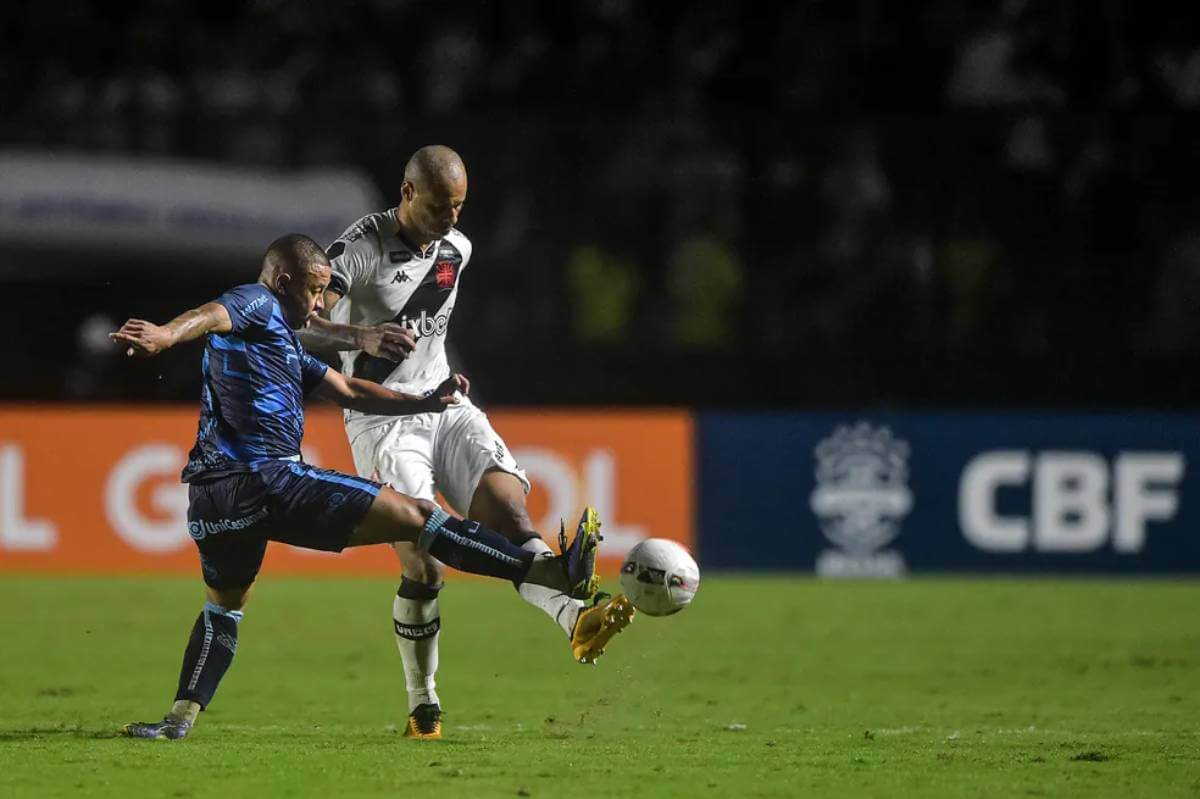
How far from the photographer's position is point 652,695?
9.24 metres

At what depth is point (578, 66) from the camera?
1750 cm

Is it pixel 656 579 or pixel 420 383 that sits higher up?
pixel 420 383

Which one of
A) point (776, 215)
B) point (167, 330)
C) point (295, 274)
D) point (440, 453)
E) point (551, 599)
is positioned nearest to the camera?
point (167, 330)

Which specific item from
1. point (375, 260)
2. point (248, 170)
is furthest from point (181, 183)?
point (375, 260)

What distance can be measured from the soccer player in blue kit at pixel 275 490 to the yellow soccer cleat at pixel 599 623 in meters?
0.08

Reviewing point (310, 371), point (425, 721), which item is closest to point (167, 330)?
point (310, 371)

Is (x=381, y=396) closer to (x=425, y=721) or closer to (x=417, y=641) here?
(x=417, y=641)

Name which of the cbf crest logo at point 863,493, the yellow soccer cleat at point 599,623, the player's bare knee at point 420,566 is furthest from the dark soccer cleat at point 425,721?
the cbf crest logo at point 863,493

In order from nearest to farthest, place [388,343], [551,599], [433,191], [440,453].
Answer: [388,343] → [551,599] → [433,191] → [440,453]

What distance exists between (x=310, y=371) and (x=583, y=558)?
49.8 inches

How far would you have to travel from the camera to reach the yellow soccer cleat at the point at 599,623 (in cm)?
692

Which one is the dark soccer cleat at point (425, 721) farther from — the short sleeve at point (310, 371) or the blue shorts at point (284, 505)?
the short sleeve at point (310, 371)

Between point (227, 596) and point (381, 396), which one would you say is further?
point (381, 396)

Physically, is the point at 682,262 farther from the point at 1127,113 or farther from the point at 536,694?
the point at 536,694
